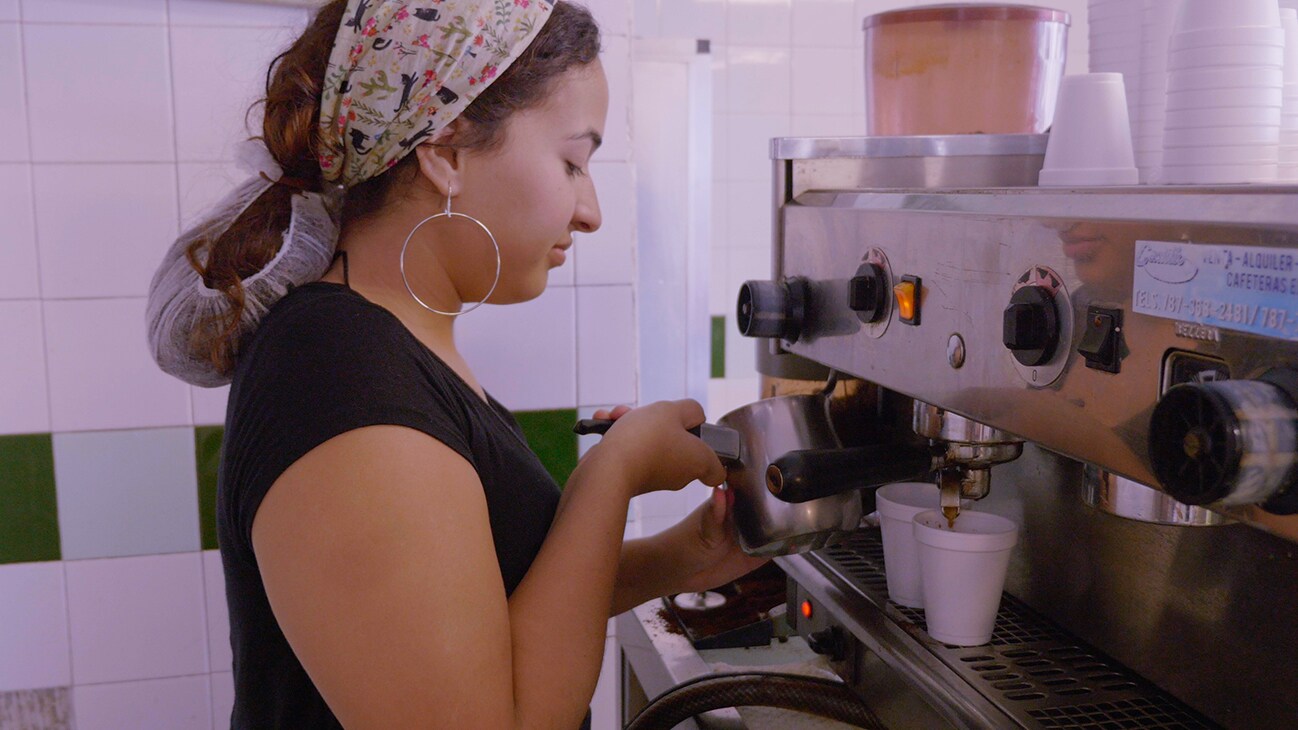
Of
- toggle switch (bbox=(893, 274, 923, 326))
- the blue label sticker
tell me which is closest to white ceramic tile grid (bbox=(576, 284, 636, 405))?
toggle switch (bbox=(893, 274, 923, 326))

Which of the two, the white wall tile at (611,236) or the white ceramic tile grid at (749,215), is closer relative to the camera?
the white wall tile at (611,236)

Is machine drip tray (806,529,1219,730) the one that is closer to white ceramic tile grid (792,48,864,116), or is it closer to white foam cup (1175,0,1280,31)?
white foam cup (1175,0,1280,31)

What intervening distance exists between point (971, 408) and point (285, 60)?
0.60 metres

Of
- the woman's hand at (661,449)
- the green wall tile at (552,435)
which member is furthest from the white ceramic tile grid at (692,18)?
the woman's hand at (661,449)

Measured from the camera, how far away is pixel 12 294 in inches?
55.4

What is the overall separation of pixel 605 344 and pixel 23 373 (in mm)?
770

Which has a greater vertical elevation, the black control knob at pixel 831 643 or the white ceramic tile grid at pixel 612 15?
the white ceramic tile grid at pixel 612 15

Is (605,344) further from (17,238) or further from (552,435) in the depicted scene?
(17,238)

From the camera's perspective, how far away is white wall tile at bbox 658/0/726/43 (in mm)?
2498

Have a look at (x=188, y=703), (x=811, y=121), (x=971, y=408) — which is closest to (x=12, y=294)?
(x=188, y=703)

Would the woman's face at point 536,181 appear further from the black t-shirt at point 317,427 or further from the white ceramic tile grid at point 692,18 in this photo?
the white ceramic tile grid at point 692,18

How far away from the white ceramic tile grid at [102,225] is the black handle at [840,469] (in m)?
0.98

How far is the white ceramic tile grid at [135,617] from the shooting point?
1467mm

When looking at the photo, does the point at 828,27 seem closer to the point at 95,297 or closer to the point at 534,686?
the point at 95,297
